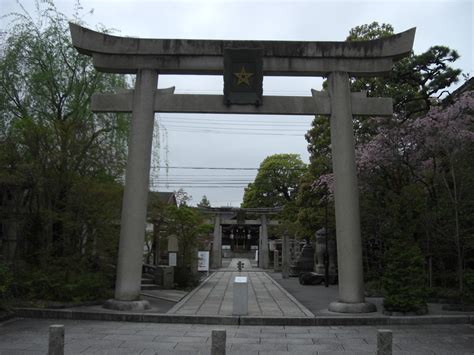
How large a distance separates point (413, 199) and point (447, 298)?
3.24 m

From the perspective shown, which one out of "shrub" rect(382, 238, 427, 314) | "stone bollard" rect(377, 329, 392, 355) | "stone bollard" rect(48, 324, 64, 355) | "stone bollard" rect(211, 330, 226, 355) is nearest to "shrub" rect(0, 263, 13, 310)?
"stone bollard" rect(48, 324, 64, 355)

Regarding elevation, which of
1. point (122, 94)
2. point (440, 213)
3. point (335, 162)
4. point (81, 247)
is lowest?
point (81, 247)

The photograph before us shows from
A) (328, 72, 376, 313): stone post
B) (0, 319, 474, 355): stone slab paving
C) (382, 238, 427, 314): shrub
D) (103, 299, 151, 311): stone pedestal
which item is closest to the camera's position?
(0, 319, 474, 355): stone slab paving

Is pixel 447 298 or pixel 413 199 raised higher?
pixel 413 199

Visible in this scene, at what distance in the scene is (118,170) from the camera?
1711 cm

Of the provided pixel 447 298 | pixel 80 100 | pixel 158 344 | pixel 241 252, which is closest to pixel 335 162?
pixel 447 298

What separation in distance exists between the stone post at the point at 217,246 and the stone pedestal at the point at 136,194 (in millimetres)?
33203

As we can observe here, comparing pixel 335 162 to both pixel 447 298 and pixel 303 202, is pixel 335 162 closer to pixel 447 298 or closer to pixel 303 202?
pixel 447 298

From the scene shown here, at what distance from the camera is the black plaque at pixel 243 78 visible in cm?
1366

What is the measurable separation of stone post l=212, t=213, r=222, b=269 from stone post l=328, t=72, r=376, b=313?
3367 centimetres

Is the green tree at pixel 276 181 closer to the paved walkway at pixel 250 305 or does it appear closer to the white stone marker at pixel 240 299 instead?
the paved walkway at pixel 250 305

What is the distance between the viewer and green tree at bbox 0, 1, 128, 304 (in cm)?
1418

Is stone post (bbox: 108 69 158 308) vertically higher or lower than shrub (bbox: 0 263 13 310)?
higher

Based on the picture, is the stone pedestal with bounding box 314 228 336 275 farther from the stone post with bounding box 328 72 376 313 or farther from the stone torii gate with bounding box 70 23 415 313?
the stone torii gate with bounding box 70 23 415 313
